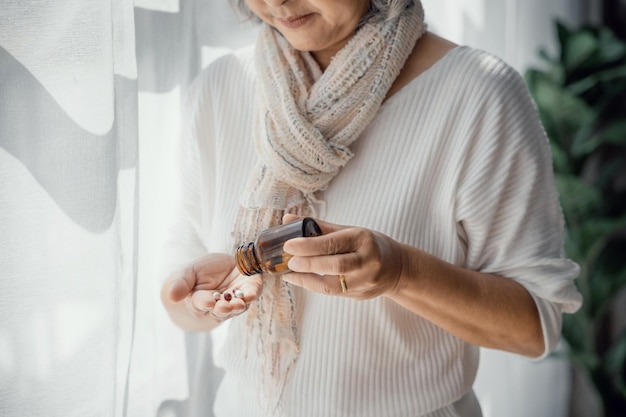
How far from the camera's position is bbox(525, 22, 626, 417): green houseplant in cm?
210

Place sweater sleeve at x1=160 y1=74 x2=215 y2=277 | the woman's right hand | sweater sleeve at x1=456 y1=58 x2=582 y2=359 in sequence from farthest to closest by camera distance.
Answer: sweater sleeve at x1=160 y1=74 x2=215 y2=277 < sweater sleeve at x1=456 y1=58 x2=582 y2=359 < the woman's right hand

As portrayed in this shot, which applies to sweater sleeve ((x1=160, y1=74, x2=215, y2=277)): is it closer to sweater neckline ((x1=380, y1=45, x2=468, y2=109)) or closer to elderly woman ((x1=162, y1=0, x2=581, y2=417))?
elderly woman ((x1=162, y1=0, x2=581, y2=417))

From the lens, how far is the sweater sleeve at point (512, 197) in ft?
3.44

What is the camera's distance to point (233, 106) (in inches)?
47.9

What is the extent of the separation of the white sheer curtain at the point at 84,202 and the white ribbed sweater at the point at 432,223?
0.18m

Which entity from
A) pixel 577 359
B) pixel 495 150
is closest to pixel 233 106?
pixel 495 150

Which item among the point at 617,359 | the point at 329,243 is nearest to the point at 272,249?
the point at 329,243

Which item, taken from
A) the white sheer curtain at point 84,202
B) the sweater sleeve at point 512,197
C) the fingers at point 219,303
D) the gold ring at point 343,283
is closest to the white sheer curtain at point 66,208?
the white sheer curtain at point 84,202

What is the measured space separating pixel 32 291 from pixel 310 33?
57 centimetres

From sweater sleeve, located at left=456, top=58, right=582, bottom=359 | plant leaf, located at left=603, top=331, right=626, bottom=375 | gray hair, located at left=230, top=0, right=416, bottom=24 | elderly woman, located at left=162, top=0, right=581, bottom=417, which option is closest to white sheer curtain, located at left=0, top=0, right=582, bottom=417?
elderly woman, located at left=162, top=0, right=581, bottom=417

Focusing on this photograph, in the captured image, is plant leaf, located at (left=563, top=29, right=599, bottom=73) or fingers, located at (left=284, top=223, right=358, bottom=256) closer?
fingers, located at (left=284, top=223, right=358, bottom=256)

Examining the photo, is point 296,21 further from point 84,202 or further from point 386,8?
point 84,202

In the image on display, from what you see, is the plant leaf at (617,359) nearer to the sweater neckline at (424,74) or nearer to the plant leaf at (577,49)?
the plant leaf at (577,49)

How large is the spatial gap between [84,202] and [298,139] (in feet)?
1.14
